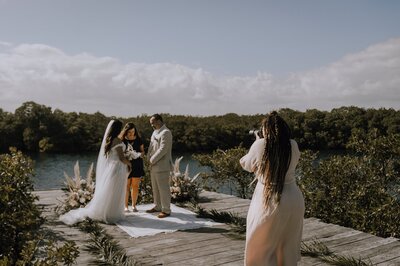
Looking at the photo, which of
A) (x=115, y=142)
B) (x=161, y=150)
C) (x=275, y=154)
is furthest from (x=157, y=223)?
(x=275, y=154)

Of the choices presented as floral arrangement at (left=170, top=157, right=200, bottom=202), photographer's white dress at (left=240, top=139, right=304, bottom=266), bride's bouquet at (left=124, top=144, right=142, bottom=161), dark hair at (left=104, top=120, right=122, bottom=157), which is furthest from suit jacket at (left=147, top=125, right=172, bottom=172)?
photographer's white dress at (left=240, top=139, right=304, bottom=266)

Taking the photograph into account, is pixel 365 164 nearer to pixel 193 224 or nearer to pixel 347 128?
pixel 193 224

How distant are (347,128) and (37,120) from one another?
A: 32152 millimetres

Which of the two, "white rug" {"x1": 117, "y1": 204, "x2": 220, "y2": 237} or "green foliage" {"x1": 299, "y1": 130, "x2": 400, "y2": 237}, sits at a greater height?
"green foliage" {"x1": 299, "y1": 130, "x2": 400, "y2": 237}

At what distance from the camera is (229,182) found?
510 inches

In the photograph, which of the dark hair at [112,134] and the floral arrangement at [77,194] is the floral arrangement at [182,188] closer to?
the floral arrangement at [77,194]

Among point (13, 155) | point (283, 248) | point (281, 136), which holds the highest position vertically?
point (281, 136)

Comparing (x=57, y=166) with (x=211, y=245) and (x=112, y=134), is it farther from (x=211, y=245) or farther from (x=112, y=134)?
(x=211, y=245)

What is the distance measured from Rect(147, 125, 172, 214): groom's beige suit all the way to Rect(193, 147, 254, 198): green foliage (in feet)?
15.5

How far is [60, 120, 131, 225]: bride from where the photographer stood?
7363 mm

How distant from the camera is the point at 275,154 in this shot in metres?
3.56

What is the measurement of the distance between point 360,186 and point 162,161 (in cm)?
453

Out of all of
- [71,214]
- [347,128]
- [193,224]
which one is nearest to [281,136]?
[193,224]

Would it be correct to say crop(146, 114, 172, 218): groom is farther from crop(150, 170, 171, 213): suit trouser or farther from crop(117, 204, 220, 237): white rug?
crop(117, 204, 220, 237): white rug
